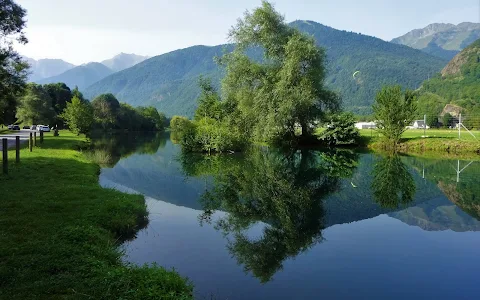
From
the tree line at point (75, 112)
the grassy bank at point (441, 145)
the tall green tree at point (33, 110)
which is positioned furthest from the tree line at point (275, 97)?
the tall green tree at point (33, 110)

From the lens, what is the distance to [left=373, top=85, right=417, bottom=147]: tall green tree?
44.2 meters

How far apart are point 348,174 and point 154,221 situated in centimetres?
1682

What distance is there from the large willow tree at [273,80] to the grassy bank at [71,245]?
96.6 feet

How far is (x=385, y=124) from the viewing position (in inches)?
1781

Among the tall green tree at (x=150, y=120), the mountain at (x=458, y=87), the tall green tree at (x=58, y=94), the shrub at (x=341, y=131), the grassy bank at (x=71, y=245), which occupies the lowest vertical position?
the grassy bank at (x=71, y=245)

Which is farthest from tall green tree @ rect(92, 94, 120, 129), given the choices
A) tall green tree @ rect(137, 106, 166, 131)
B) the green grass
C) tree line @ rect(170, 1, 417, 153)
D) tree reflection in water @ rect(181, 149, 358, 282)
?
tree reflection in water @ rect(181, 149, 358, 282)

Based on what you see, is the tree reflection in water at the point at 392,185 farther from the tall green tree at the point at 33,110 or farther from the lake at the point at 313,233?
the tall green tree at the point at 33,110

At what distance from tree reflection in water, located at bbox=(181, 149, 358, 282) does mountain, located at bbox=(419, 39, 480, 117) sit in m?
114

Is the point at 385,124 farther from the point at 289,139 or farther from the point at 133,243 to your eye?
the point at 133,243

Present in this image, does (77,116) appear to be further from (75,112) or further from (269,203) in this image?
(269,203)

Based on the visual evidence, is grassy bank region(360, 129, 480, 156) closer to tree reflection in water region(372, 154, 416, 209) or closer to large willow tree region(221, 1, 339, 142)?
large willow tree region(221, 1, 339, 142)

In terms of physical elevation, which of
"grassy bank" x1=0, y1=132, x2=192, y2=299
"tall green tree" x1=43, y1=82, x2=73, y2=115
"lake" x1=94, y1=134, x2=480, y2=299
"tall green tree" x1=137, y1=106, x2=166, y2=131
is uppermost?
"tall green tree" x1=43, y1=82, x2=73, y2=115

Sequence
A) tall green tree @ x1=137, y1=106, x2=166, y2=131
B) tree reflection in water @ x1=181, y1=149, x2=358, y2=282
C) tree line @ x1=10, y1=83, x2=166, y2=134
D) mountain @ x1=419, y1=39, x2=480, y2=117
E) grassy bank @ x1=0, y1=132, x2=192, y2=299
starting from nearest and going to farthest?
grassy bank @ x1=0, y1=132, x2=192, y2=299, tree reflection in water @ x1=181, y1=149, x2=358, y2=282, tree line @ x1=10, y1=83, x2=166, y2=134, tall green tree @ x1=137, y1=106, x2=166, y2=131, mountain @ x1=419, y1=39, x2=480, y2=117

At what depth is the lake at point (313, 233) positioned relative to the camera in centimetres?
916
